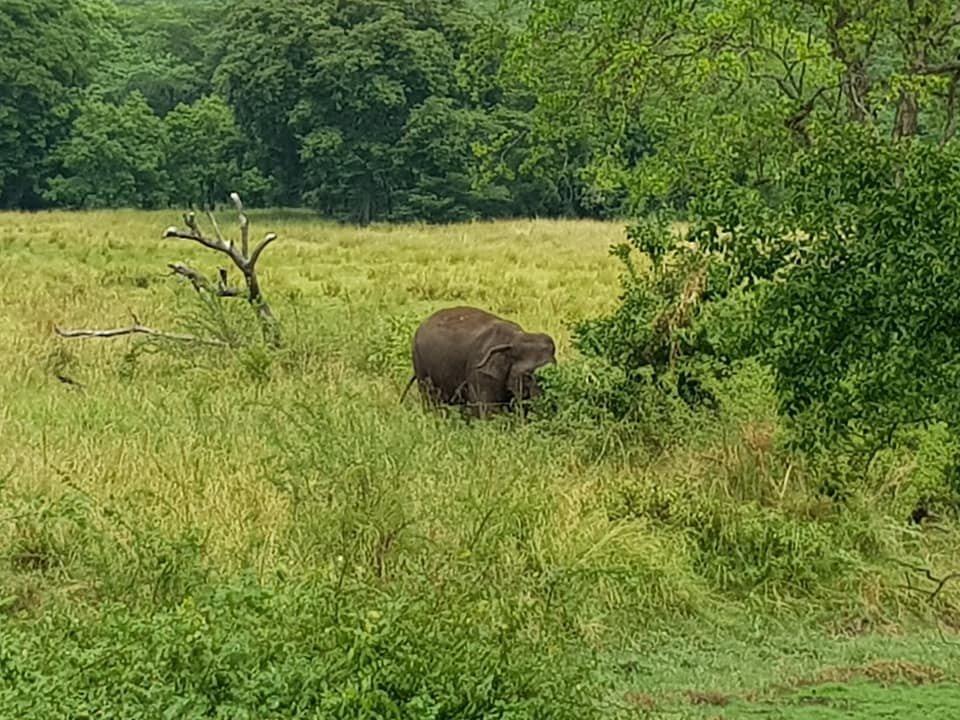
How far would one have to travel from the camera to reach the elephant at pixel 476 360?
12859 millimetres

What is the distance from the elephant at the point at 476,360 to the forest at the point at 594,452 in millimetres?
313

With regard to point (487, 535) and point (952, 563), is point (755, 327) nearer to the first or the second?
point (487, 535)

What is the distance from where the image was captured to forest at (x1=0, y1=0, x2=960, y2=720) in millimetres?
5844

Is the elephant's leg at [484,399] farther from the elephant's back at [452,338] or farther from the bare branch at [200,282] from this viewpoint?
the bare branch at [200,282]

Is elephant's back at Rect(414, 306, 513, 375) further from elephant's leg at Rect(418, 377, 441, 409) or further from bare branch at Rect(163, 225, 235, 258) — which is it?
bare branch at Rect(163, 225, 235, 258)

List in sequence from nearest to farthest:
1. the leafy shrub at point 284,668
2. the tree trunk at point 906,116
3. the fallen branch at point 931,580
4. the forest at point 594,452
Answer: the leafy shrub at point 284,668
the forest at point 594,452
the fallen branch at point 931,580
the tree trunk at point 906,116

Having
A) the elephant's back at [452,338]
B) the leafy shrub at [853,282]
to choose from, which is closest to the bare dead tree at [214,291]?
the elephant's back at [452,338]

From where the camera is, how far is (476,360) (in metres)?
13.1

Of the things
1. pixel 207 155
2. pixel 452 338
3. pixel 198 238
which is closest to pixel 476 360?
pixel 452 338

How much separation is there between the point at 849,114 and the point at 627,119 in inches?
88.4

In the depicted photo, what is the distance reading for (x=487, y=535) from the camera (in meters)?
8.64

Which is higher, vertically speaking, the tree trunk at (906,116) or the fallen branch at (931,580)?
the tree trunk at (906,116)

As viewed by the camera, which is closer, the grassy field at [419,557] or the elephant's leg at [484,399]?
the grassy field at [419,557]

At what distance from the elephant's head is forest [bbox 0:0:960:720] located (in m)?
0.32
